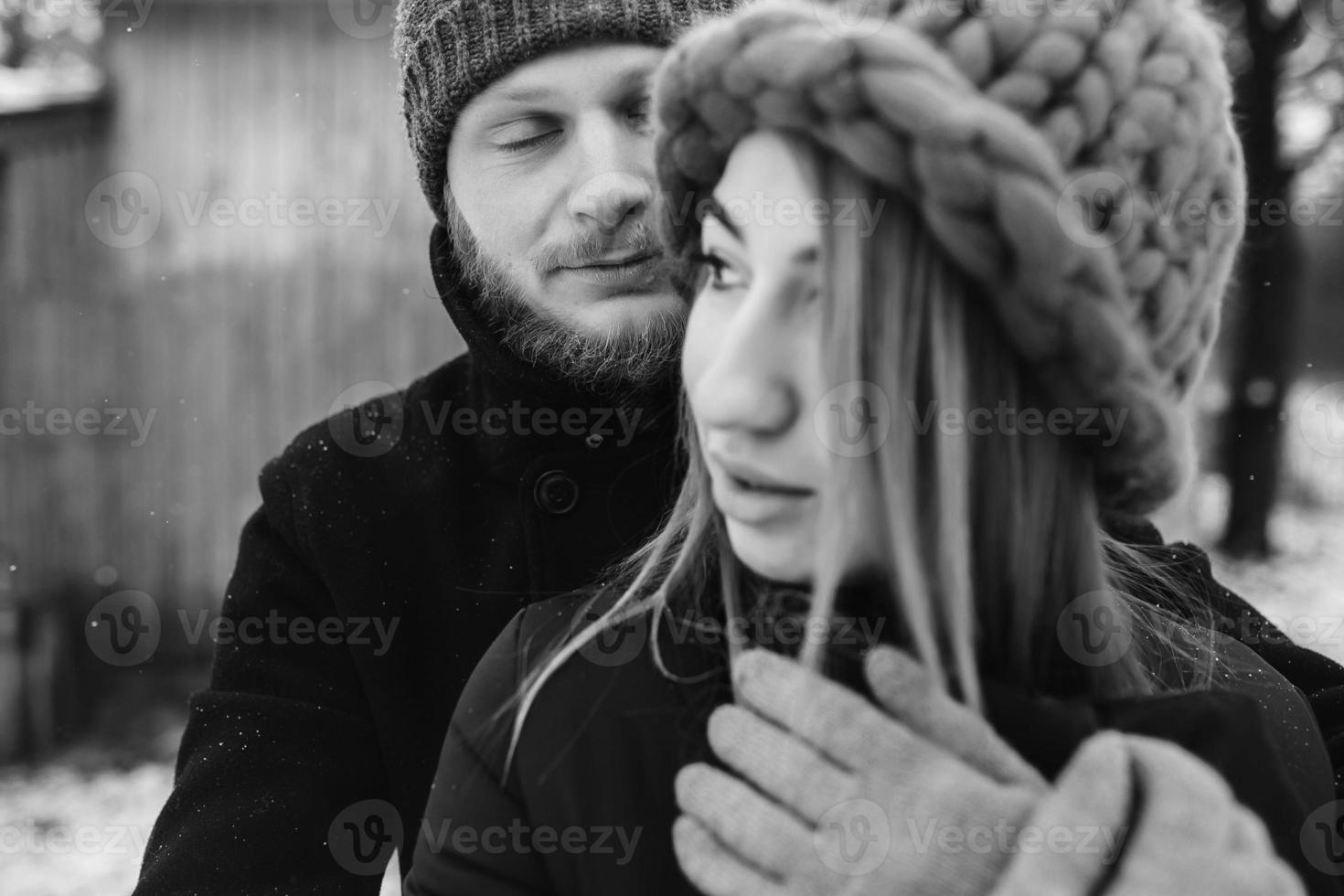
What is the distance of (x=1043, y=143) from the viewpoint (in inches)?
39.9

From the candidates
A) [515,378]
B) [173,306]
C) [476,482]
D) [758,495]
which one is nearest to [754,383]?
[758,495]

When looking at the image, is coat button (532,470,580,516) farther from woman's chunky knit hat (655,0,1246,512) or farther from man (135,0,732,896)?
woman's chunky knit hat (655,0,1246,512)

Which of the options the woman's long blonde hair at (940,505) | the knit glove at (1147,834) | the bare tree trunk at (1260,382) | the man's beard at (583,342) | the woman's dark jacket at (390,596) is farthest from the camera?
the bare tree trunk at (1260,382)

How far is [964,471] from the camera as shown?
1.11 meters

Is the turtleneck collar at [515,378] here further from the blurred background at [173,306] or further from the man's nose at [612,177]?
the blurred background at [173,306]

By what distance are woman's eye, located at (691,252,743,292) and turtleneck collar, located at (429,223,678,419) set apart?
687mm

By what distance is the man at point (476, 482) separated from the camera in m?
1.76

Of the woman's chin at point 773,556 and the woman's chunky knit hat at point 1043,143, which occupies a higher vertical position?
the woman's chunky knit hat at point 1043,143

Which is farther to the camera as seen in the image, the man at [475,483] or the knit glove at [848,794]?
the man at [475,483]

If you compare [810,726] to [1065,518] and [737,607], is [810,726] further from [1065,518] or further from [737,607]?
[1065,518]

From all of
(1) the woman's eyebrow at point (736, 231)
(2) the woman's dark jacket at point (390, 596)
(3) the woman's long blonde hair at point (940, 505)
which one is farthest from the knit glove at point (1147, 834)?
(2) the woman's dark jacket at point (390, 596)

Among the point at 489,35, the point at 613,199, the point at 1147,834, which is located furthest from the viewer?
the point at 489,35

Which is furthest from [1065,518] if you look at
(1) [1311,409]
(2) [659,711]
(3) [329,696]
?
(1) [1311,409]

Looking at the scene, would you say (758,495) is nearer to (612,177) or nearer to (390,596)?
(612,177)
